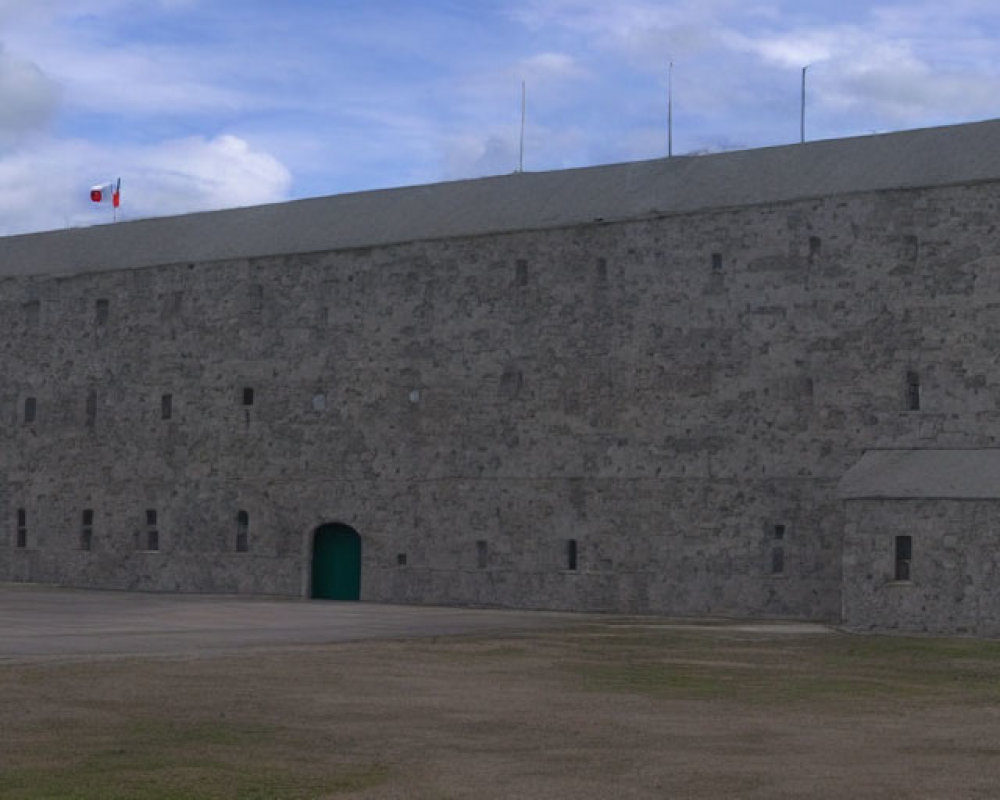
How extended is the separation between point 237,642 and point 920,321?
52.9 feet

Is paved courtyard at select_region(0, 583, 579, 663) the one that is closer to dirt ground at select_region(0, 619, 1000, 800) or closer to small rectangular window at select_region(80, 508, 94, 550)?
dirt ground at select_region(0, 619, 1000, 800)

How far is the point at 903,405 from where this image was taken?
117ft

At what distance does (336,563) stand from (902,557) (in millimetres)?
15999

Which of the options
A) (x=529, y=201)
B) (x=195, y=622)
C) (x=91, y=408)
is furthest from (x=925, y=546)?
(x=91, y=408)

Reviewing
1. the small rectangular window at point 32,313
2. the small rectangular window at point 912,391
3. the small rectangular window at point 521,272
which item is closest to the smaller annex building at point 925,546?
the small rectangular window at point 912,391

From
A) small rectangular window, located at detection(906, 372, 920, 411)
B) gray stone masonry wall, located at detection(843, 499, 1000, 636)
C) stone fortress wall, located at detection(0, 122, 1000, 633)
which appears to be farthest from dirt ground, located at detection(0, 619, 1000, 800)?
stone fortress wall, located at detection(0, 122, 1000, 633)

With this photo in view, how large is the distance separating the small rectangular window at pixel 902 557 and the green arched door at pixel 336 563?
14964 mm

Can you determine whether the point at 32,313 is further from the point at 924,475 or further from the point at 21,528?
the point at 924,475

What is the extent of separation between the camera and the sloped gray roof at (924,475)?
1283 inches

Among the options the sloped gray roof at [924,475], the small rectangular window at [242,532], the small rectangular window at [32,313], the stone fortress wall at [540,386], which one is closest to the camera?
the sloped gray roof at [924,475]

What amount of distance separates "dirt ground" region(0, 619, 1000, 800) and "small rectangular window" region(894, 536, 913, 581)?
19.1ft

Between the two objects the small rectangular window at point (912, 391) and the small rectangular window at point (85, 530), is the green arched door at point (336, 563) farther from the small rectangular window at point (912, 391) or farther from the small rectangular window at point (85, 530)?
the small rectangular window at point (912, 391)

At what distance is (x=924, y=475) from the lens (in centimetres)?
3362

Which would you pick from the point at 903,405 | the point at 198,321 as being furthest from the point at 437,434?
the point at 903,405
